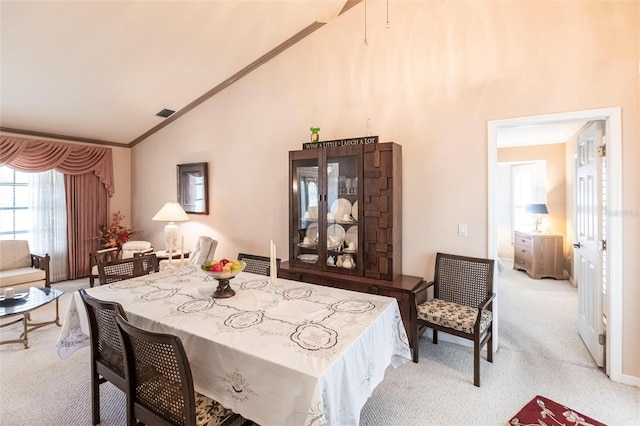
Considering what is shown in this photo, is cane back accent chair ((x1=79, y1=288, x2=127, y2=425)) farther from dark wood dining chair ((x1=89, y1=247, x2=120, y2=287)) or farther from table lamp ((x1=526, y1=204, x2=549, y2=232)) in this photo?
table lamp ((x1=526, y1=204, x2=549, y2=232))

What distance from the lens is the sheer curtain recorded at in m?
4.80

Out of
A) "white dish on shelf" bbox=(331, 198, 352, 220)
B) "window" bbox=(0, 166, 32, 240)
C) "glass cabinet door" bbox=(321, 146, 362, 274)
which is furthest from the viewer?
"window" bbox=(0, 166, 32, 240)

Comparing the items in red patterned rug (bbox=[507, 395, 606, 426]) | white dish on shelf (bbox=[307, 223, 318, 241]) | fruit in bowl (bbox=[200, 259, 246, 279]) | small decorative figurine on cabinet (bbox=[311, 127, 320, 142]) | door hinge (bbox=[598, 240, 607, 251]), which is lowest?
red patterned rug (bbox=[507, 395, 606, 426])

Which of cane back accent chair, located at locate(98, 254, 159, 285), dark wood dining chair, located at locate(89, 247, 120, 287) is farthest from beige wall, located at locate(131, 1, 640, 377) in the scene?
dark wood dining chair, located at locate(89, 247, 120, 287)

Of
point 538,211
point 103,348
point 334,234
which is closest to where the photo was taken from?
point 103,348

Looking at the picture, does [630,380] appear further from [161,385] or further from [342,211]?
[161,385]

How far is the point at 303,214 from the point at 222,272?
4.99 ft

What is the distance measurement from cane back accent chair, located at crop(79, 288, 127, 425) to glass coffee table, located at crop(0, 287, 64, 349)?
1.54m

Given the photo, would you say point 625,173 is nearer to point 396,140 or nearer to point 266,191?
point 396,140

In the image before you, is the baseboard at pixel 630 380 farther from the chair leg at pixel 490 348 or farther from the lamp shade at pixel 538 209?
the lamp shade at pixel 538 209

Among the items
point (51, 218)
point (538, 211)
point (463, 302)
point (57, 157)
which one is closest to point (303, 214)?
point (463, 302)

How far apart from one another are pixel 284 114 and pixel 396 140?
1.50m

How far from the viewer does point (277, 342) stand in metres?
1.46

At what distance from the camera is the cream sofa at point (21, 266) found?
12.9 ft
